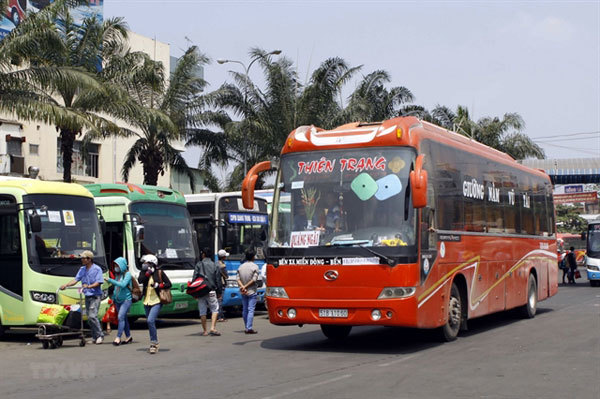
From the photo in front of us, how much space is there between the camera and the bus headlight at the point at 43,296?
1588cm

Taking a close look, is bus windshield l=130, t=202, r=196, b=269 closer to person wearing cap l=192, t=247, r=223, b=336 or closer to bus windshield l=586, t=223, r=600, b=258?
person wearing cap l=192, t=247, r=223, b=336

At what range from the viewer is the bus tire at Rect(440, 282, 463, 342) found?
14066 millimetres

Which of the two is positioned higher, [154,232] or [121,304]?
[154,232]

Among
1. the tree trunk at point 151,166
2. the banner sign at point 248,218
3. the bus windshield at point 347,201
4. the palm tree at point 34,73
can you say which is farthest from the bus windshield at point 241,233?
the tree trunk at point 151,166

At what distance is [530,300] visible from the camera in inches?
765

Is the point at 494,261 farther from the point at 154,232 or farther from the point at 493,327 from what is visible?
the point at 154,232

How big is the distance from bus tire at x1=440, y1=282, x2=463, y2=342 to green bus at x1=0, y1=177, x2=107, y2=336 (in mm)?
7087

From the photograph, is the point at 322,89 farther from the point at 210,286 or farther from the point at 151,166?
the point at 210,286

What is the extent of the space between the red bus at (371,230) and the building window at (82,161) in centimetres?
2770

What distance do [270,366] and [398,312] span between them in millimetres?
2078

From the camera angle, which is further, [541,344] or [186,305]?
[186,305]

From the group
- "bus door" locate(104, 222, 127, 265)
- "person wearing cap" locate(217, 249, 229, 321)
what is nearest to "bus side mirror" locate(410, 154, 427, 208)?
"person wearing cap" locate(217, 249, 229, 321)

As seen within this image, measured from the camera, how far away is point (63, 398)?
934 centimetres

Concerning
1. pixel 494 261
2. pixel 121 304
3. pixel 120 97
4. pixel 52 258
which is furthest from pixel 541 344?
pixel 120 97
